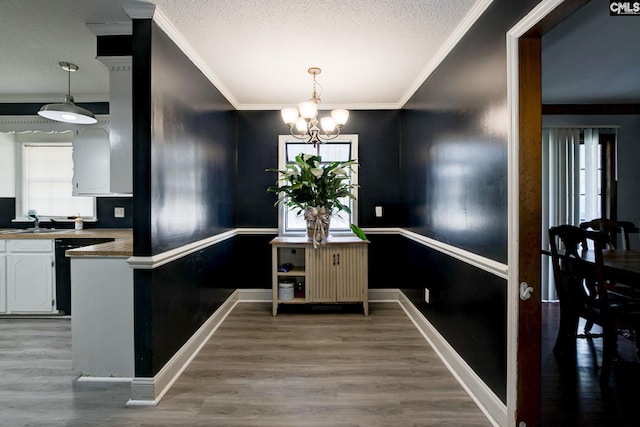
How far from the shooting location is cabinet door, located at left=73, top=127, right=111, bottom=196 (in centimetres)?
364

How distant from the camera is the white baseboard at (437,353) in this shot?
5.99 ft

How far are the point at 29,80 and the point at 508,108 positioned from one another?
4499mm

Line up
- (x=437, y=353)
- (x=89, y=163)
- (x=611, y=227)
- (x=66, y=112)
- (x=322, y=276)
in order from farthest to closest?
(x=89, y=163), (x=322, y=276), (x=611, y=227), (x=66, y=112), (x=437, y=353)

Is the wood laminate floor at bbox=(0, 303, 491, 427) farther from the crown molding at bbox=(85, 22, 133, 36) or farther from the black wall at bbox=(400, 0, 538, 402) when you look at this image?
the crown molding at bbox=(85, 22, 133, 36)

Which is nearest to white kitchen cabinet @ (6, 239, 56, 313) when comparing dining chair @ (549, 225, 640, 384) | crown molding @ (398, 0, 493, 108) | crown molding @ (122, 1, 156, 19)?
crown molding @ (122, 1, 156, 19)

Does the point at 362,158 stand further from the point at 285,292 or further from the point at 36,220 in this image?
the point at 36,220

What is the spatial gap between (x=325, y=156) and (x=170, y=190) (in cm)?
224

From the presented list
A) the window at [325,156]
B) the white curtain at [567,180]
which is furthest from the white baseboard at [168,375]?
the white curtain at [567,180]

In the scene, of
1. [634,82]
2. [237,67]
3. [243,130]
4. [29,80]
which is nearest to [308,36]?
[237,67]

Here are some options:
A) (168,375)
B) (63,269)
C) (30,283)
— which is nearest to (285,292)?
(168,375)

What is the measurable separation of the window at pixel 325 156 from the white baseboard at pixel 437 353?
50.7 inches

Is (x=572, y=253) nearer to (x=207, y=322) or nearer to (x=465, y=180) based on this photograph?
(x=465, y=180)

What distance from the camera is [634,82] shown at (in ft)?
10.7

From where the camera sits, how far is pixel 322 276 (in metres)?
3.46
